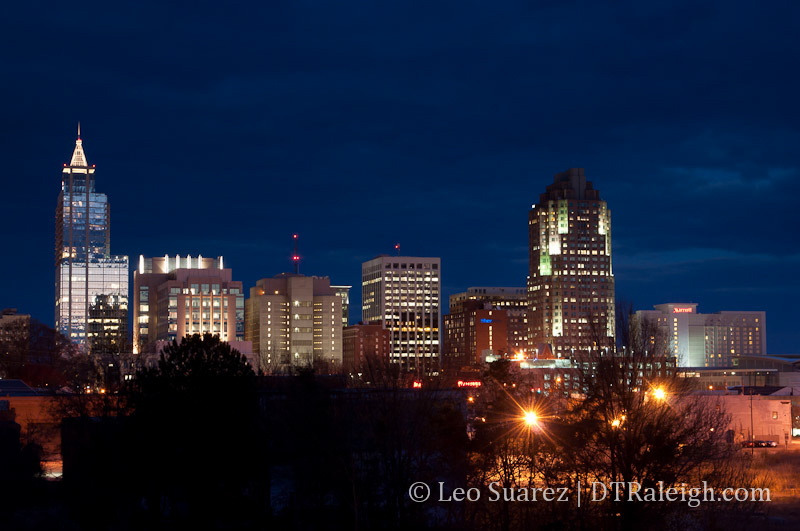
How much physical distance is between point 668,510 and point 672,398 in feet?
66.0

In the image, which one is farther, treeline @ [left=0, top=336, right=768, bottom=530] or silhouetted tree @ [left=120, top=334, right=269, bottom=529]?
silhouetted tree @ [left=120, top=334, right=269, bottom=529]

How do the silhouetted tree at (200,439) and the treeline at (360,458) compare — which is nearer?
the treeline at (360,458)

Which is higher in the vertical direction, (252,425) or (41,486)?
(252,425)

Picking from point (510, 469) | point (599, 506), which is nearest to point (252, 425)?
point (510, 469)

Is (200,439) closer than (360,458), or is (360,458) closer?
(360,458)

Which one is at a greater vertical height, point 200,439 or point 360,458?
point 200,439

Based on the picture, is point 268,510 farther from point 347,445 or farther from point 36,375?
point 36,375

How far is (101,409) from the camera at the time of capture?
57750 mm

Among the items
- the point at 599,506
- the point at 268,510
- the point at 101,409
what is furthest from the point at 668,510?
the point at 101,409

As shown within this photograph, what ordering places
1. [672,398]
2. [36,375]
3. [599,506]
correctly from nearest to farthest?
[599,506] < [672,398] < [36,375]

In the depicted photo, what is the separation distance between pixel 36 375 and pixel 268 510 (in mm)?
91769

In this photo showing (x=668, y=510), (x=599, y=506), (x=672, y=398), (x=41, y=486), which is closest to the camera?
(x=668, y=510)

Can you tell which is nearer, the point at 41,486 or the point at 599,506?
the point at 599,506

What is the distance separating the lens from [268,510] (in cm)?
4528
